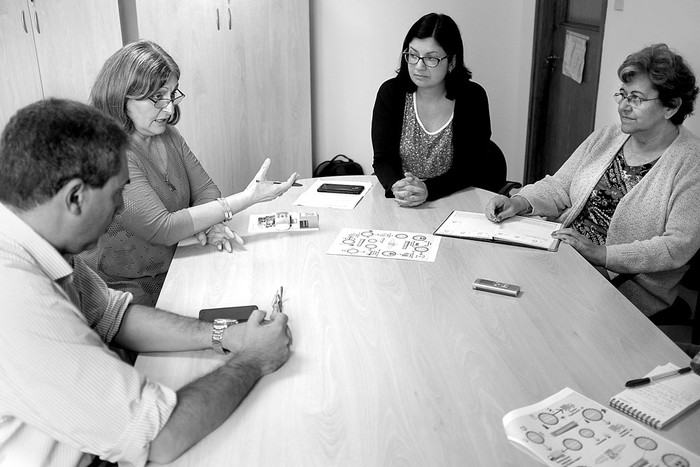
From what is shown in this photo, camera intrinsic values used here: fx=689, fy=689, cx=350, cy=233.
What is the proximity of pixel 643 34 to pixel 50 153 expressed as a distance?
256cm

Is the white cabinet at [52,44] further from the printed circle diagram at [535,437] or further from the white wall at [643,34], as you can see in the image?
Answer: the printed circle diagram at [535,437]

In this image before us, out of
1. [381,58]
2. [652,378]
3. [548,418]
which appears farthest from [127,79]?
[381,58]

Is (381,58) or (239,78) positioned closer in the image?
(239,78)

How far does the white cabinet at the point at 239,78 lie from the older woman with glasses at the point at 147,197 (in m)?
1.70

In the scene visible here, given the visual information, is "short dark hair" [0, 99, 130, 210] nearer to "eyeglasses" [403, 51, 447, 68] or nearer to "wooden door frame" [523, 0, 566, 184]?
"eyeglasses" [403, 51, 447, 68]

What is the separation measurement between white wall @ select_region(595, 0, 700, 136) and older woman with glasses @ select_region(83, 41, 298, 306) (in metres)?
1.59

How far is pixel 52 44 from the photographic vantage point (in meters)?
3.73

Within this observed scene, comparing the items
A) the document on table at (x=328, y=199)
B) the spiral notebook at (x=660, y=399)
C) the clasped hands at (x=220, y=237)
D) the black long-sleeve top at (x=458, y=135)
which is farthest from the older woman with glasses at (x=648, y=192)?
the clasped hands at (x=220, y=237)

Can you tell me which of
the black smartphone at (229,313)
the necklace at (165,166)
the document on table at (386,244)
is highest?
the necklace at (165,166)

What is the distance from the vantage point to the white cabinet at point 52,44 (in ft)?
12.1

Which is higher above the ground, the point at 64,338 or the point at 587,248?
the point at 64,338

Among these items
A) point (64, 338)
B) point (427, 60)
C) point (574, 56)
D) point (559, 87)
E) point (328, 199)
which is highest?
point (427, 60)

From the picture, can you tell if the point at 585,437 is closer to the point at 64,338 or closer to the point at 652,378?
the point at 652,378

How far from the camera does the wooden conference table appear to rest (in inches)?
48.6
